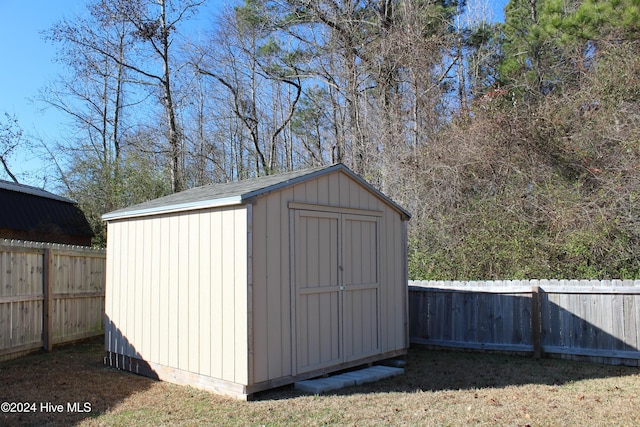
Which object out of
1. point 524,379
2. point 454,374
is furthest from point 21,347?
point 524,379

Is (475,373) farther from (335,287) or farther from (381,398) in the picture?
(335,287)

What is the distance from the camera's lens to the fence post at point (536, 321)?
7.52 metres

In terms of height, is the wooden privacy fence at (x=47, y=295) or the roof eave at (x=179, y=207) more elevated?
the roof eave at (x=179, y=207)

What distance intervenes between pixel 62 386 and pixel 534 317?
6381 millimetres

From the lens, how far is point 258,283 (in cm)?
539

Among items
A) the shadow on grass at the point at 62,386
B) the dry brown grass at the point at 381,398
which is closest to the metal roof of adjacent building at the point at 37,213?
the shadow on grass at the point at 62,386

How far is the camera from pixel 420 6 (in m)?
14.3

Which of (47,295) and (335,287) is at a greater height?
(335,287)

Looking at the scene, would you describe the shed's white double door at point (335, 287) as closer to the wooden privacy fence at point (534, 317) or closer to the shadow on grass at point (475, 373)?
the shadow on grass at point (475, 373)

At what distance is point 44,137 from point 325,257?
15300 mm

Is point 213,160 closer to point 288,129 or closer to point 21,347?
point 288,129

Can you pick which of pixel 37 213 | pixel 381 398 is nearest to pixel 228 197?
pixel 381 398

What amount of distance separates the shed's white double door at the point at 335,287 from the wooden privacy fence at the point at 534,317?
6.44 feet

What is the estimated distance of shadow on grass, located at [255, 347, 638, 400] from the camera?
5.75 meters
